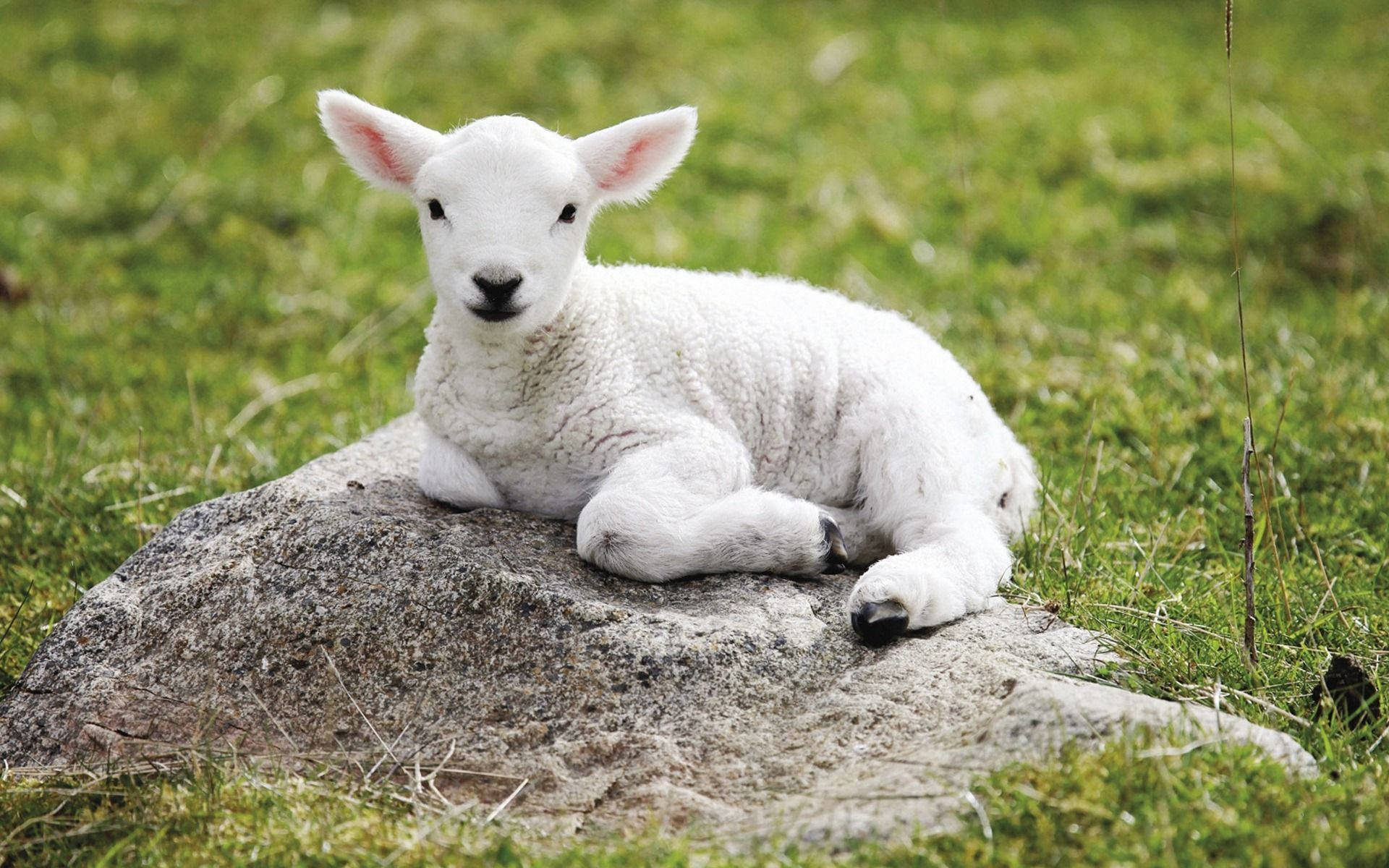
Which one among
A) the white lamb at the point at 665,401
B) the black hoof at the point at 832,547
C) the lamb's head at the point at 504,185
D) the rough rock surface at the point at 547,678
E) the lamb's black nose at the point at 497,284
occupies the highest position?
the lamb's head at the point at 504,185

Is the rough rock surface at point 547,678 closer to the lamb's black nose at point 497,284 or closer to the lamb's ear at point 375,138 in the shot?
the lamb's black nose at point 497,284

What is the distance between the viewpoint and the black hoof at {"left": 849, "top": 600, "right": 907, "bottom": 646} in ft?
14.9

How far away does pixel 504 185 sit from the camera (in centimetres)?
483

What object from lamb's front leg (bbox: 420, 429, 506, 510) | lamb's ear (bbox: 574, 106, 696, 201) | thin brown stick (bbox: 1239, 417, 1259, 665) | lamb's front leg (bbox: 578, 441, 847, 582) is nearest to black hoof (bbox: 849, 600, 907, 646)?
lamb's front leg (bbox: 578, 441, 847, 582)

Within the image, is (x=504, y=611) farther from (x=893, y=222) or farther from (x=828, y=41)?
(x=828, y=41)

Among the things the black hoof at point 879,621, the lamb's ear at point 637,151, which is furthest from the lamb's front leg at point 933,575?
the lamb's ear at point 637,151

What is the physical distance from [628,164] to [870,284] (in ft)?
14.9

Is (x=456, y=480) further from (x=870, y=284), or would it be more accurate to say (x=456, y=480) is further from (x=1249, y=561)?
(x=870, y=284)

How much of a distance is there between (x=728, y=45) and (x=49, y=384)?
7.49 meters

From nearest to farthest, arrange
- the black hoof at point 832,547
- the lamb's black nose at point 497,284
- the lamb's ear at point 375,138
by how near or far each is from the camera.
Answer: the lamb's black nose at point 497,284
the black hoof at point 832,547
the lamb's ear at point 375,138

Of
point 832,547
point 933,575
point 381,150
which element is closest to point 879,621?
point 933,575

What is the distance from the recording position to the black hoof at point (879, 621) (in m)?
4.54

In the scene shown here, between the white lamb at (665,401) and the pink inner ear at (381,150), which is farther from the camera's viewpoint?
the pink inner ear at (381,150)

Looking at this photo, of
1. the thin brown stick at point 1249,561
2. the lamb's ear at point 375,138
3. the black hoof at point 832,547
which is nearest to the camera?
the thin brown stick at point 1249,561
